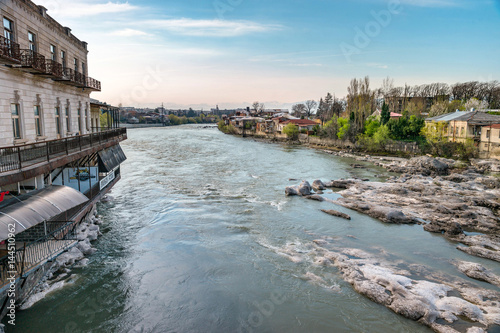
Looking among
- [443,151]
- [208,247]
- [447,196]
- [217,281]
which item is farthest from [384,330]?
[443,151]

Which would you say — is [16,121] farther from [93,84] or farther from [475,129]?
[475,129]

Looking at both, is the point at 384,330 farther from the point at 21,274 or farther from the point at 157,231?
the point at 157,231

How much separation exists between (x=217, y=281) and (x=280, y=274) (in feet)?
7.90

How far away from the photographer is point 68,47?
18.8 meters

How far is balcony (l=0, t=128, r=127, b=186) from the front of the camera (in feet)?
30.7

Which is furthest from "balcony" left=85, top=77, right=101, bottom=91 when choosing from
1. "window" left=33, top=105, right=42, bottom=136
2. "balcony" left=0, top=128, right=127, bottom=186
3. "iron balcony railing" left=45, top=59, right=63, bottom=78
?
A: "window" left=33, top=105, right=42, bottom=136

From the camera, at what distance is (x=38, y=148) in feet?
37.6

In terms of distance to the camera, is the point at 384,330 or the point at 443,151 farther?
the point at 443,151

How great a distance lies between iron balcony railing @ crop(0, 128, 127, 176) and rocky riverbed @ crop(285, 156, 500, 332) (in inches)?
413

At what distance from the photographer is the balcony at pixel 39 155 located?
934 centimetres

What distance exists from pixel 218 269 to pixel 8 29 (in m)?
12.2

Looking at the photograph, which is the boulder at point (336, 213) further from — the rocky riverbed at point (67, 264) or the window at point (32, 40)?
the window at point (32, 40)

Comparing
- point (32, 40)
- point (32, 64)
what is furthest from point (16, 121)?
point (32, 40)

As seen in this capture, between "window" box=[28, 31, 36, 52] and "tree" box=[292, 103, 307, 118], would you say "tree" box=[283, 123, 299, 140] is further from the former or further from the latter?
"tree" box=[292, 103, 307, 118]
